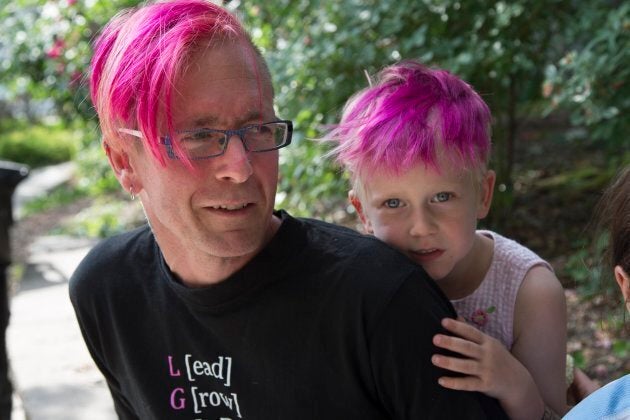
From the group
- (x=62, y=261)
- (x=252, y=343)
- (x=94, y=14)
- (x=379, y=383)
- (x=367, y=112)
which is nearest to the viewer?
(x=379, y=383)

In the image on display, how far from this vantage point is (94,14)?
6.16 meters

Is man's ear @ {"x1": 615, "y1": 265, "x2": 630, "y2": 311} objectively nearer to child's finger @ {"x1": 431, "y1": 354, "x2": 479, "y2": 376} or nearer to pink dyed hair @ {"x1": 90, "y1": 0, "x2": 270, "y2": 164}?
child's finger @ {"x1": 431, "y1": 354, "x2": 479, "y2": 376}

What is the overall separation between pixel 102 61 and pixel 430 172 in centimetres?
72

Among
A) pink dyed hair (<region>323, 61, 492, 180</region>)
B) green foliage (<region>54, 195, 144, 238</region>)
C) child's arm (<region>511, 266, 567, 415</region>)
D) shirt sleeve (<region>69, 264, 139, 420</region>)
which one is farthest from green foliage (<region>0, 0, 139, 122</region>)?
child's arm (<region>511, 266, 567, 415</region>)

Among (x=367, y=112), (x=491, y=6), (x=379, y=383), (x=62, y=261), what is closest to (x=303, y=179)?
(x=491, y=6)

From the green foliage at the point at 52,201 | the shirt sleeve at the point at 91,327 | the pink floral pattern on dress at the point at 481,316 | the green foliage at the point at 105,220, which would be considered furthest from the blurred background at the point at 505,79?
the green foliage at the point at 52,201

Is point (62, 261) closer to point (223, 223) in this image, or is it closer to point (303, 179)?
point (303, 179)

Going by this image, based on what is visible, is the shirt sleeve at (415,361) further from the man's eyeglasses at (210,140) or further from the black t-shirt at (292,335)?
the man's eyeglasses at (210,140)

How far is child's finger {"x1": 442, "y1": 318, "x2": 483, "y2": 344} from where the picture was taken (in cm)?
152

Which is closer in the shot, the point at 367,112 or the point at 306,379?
the point at 306,379

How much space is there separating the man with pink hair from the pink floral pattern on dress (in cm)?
24

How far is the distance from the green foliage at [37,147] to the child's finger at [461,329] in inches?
653

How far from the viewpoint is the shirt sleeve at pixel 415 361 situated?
149cm

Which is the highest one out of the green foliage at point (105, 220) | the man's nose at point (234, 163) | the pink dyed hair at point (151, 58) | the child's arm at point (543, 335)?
the pink dyed hair at point (151, 58)
